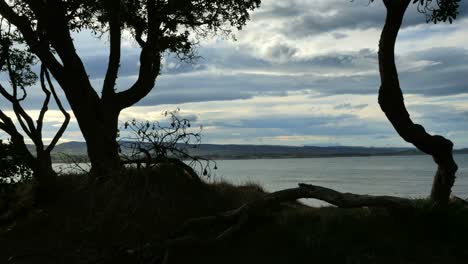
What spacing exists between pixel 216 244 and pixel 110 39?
8033 mm

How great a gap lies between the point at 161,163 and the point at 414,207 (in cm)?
576

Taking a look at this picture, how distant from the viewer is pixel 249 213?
38.9 ft

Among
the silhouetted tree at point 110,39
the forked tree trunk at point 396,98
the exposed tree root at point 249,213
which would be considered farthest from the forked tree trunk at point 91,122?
the forked tree trunk at point 396,98

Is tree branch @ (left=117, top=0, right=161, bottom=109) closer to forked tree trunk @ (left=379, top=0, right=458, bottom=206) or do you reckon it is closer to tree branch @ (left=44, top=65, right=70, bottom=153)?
tree branch @ (left=44, top=65, right=70, bottom=153)

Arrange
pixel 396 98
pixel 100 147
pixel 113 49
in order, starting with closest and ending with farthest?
pixel 396 98 → pixel 100 147 → pixel 113 49

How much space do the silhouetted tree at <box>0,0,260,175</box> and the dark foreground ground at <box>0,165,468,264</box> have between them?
5.60 feet

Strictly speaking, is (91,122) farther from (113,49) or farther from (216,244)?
(216,244)

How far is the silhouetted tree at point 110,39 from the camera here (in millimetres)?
15750

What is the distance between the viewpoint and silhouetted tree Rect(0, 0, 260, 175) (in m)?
15.8

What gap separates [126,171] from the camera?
12938 millimetres

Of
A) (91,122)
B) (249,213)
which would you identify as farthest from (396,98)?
(91,122)

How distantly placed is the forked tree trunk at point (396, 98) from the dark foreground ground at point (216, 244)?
1.28m

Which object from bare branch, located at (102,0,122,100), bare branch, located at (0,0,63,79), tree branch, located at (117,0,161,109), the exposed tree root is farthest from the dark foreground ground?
tree branch, located at (117,0,161,109)

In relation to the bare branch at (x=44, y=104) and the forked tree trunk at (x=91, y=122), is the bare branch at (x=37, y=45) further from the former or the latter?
the bare branch at (x=44, y=104)
